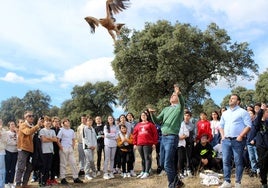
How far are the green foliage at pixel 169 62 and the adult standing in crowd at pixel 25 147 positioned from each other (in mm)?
19337

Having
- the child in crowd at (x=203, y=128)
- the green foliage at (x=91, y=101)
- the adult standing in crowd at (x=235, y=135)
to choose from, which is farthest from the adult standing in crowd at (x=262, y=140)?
the green foliage at (x=91, y=101)

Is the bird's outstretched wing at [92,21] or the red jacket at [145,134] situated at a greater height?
the bird's outstretched wing at [92,21]

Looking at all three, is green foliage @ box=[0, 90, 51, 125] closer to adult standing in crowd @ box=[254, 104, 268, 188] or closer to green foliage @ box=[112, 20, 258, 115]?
green foliage @ box=[112, 20, 258, 115]

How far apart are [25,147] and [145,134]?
9.04 ft

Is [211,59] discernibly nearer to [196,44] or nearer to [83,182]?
[196,44]

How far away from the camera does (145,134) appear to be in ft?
29.7

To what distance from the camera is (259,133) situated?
274 inches

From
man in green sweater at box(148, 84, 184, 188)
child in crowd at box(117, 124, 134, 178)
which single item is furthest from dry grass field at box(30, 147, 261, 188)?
man in green sweater at box(148, 84, 184, 188)

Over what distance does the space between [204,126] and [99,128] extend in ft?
9.36

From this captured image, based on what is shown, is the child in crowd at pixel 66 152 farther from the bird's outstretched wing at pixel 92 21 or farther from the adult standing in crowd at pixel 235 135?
the adult standing in crowd at pixel 235 135

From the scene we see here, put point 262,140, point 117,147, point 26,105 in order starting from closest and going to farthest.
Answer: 1. point 262,140
2. point 117,147
3. point 26,105

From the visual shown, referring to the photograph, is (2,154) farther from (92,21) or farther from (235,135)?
(235,135)

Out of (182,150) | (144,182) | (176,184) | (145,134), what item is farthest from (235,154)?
(145,134)

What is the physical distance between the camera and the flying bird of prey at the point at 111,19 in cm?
788
